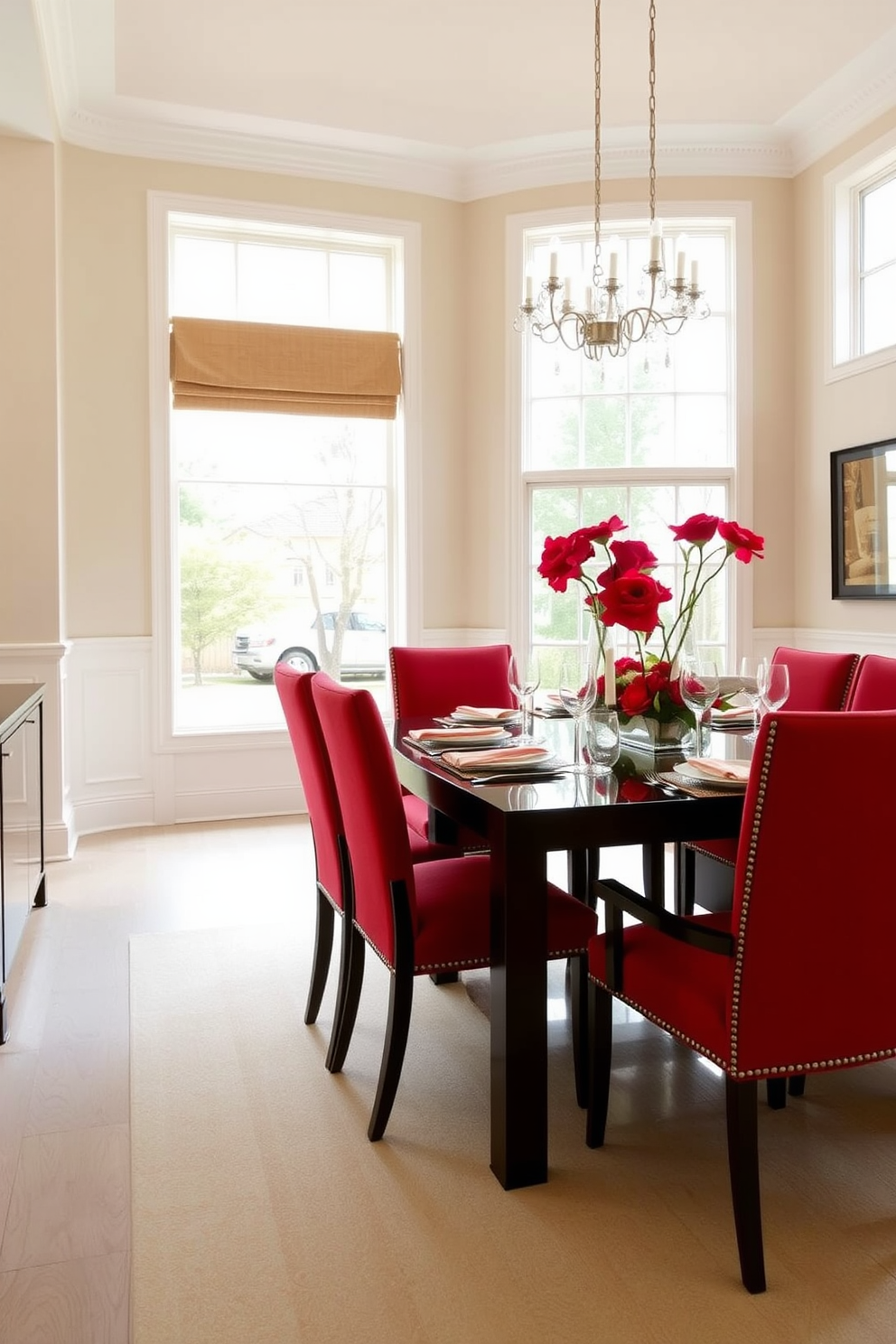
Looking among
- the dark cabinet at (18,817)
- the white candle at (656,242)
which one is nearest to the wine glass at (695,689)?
the white candle at (656,242)

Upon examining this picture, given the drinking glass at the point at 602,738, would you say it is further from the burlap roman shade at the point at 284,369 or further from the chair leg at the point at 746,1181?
the burlap roman shade at the point at 284,369

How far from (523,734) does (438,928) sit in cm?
80

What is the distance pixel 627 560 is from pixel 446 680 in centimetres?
142

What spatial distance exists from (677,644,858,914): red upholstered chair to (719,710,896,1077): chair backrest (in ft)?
3.93

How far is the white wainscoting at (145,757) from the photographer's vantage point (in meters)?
5.17

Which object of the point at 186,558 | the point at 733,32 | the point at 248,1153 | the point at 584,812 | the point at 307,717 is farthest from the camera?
the point at 186,558

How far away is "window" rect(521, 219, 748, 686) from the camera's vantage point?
565cm

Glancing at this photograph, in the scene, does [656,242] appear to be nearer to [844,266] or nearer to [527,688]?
[527,688]

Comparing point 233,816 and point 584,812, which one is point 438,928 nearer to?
point 584,812

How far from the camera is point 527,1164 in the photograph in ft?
6.86

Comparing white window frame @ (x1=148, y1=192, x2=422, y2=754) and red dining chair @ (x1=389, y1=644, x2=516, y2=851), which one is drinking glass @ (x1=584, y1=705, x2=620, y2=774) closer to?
red dining chair @ (x1=389, y1=644, x2=516, y2=851)

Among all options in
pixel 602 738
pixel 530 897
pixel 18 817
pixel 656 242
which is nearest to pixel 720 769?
pixel 602 738

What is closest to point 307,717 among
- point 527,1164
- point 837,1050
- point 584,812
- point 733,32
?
point 584,812

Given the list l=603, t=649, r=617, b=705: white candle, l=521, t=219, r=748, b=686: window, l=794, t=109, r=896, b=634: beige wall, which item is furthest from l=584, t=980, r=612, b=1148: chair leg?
l=521, t=219, r=748, b=686: window
